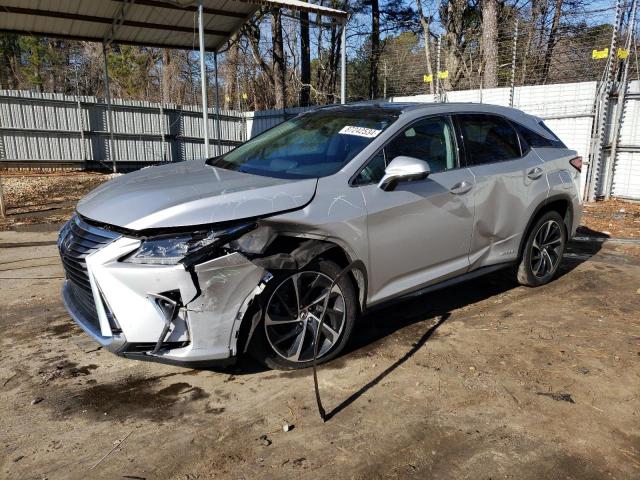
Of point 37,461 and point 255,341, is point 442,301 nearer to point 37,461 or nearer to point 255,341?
point 255,341

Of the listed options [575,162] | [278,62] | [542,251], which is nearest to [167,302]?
[542,251]

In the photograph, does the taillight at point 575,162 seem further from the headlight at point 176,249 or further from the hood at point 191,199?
the headlight at point 176,249

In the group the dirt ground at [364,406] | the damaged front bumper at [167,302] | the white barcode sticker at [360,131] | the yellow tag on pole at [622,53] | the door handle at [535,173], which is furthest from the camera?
the yellow tag on pole at [622,53]

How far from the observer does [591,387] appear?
10.5ft

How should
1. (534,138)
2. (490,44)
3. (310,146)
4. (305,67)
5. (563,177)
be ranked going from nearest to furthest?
(310,146) → (534,138) → (563,177) → (490,44) → (305,67)

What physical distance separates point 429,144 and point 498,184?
2.53ft

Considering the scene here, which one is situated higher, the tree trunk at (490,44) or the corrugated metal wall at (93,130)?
the tree trunk at (490,44)

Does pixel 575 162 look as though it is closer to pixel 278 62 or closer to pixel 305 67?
pixel 278 62

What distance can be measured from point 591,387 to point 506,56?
11.6m

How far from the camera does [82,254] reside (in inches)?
114

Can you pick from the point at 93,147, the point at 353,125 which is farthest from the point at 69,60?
the point at 353,125

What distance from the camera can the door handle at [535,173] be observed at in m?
4.56

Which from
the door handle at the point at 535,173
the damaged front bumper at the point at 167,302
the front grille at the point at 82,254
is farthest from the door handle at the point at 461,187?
the front grille at the point at 82,254

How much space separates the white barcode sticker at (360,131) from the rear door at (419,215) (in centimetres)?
14
